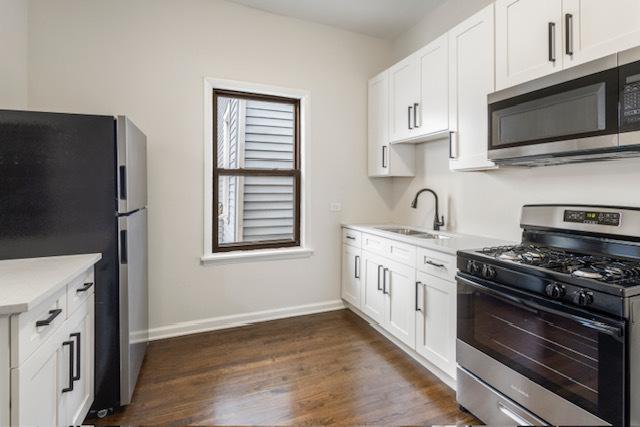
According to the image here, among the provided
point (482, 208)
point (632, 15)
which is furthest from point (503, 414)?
point (632, 15)

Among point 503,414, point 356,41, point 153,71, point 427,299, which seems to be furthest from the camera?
point 356,41

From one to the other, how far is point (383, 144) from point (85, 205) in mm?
2571

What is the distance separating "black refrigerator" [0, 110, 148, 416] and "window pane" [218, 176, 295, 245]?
1316 millimetres

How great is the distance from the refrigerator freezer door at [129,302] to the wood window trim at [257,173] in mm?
927

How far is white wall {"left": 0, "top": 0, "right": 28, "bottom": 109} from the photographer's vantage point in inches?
84.7

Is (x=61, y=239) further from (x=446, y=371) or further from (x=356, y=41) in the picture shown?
(x=356, y=41)

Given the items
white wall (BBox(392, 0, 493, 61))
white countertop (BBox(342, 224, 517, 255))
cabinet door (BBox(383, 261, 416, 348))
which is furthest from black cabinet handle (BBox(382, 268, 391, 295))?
white wall (BBox(392, 0, 493, 61))

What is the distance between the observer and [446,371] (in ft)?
→ 6.85

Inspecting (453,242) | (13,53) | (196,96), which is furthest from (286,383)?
(13,53)

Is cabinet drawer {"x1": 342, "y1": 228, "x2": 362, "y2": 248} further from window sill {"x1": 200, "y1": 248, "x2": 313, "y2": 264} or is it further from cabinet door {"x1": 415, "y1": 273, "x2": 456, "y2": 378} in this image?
cabinet door {"x1": 415, "y1": 273, "x2": 456, "y2": 378}

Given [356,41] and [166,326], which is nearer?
[166,326]

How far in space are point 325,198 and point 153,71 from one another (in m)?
1.93

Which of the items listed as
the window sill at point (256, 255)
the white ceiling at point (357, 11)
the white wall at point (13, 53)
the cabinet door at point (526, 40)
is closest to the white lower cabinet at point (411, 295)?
the window sill at point (256, 255)

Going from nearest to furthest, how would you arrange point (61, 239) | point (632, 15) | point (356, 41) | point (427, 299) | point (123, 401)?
point (632, 15) → point (61, 239) → point (123, 401) → point (427, 299) → point (356, 41)
